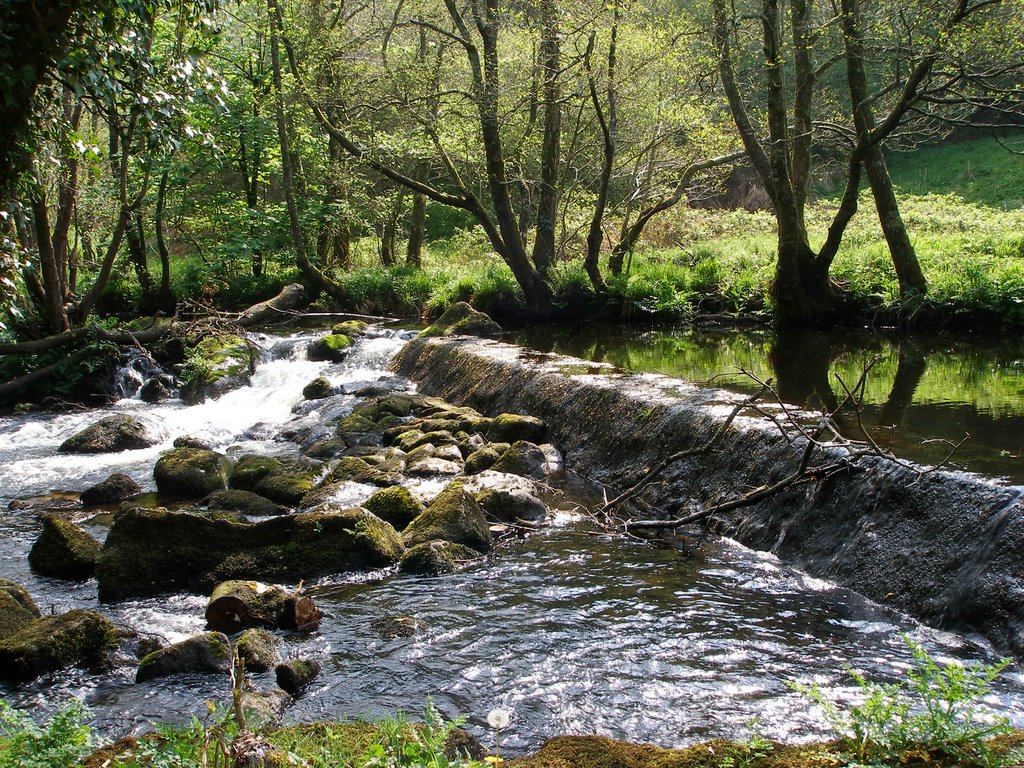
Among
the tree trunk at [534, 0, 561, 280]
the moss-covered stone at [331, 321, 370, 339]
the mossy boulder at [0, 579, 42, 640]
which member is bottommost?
the mossy boulder at [0, 579, 42, 640]

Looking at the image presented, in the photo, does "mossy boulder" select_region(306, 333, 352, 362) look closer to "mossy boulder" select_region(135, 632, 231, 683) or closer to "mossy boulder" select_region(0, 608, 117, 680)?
"mossy boulder" select_region(0, 608, 117, 680)

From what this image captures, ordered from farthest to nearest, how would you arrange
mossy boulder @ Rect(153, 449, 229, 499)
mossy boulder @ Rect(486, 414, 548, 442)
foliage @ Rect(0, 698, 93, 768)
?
mossy boulder @ Rect(486, 414, 548, 442) < mossy boulder @ Rect(153, 449, 229, 499) < foliage @ Rect(0, 698, 93, 768)

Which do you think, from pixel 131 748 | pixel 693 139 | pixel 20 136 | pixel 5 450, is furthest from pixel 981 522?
pixel 693 139

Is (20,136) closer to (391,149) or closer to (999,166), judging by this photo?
(391,149)

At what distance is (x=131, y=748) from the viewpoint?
3.56m

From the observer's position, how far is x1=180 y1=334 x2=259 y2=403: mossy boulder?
15.7 metres

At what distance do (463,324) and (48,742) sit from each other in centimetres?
1428

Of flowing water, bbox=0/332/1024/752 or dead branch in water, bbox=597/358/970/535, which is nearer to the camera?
flowing water, bbox=0/332/1024/752

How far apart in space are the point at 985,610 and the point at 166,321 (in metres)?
15.9

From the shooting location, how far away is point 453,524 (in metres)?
7.45

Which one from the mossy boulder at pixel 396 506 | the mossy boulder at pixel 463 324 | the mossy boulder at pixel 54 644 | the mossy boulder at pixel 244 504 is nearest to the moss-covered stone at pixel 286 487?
the mossy boulder at pixel 244 504

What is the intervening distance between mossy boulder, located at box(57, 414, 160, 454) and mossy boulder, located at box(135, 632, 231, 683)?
7799 mm

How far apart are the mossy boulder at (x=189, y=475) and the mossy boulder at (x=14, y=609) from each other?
134 inches

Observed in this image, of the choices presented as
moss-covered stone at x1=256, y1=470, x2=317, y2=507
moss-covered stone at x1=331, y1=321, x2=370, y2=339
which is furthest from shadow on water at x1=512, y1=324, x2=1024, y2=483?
moss-covered stone at x1=256, y1=470, x2=317, y2=507
